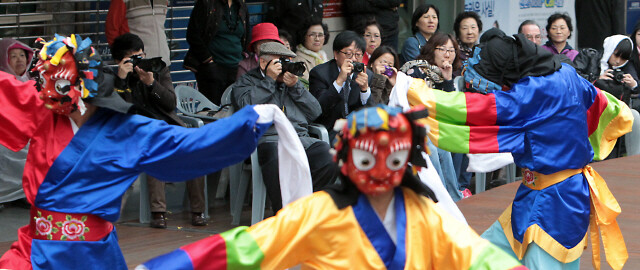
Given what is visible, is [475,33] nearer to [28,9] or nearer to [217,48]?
[217,48]

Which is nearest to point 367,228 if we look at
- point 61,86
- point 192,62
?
point 61,86

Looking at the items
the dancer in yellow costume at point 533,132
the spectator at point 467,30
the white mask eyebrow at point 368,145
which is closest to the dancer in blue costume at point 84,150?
the white mask eyebrow at point 368,145

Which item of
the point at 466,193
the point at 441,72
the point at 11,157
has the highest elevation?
the point at 441,72

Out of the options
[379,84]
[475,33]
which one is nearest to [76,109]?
[379,84]

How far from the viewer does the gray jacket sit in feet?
21.7

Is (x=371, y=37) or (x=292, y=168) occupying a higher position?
(x=371, y=37)

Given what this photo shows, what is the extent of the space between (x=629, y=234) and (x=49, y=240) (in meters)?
4.34

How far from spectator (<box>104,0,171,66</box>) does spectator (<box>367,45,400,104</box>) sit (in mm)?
1625

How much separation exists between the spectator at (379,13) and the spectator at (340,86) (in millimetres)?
2199

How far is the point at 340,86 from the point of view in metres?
7.02

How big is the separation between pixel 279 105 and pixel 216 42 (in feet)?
5.64

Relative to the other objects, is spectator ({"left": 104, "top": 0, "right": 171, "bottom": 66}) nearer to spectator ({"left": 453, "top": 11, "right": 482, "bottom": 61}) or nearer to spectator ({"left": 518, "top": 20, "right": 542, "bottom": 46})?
spectator ({"left": 453, "top": 11, "right": 482, "bottom": 61})

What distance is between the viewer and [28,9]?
26.6 ft

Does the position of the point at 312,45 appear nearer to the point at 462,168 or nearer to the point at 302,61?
the point at 302,61
